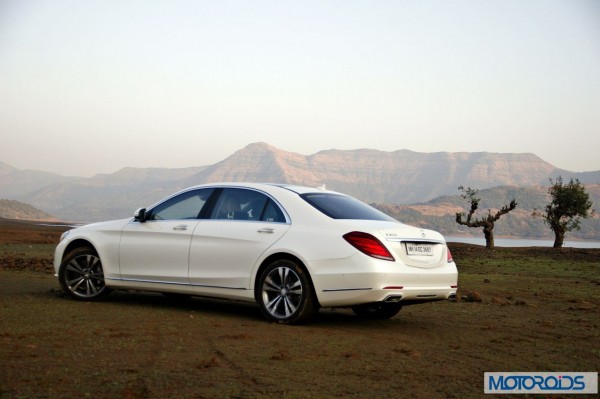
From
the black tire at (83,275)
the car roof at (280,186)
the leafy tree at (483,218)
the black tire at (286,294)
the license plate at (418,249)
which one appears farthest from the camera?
the leafy tree at (483,218)

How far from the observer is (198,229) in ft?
32.3

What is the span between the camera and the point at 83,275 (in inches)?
427

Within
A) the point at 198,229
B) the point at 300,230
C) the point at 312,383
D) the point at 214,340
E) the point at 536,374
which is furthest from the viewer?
the point at 198,229

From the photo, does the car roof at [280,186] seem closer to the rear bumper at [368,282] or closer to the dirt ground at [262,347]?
the rear bumper at [368,282]

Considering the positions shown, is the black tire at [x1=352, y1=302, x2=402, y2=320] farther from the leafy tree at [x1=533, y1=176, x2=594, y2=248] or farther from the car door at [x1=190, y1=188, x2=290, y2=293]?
the leafy tree at [x1=533, y1=176, x2=594, y2=248]

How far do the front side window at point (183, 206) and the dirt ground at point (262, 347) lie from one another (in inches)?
48.7

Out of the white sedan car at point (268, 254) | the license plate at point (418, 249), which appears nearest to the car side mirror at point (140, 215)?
the white sedan car at point (268, 254)

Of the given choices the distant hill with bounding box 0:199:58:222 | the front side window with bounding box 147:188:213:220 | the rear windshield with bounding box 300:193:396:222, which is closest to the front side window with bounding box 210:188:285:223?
the front side window with bounding box 147:188:213:220

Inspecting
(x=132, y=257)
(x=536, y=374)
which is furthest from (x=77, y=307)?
(x=536, y=374)

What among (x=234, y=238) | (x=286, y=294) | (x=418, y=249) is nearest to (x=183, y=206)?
(x=234, y=238)

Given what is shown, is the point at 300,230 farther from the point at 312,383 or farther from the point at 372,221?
the point at 312,383

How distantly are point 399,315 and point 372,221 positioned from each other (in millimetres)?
2188

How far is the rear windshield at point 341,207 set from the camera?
923 cm

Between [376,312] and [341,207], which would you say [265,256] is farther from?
[376,312]
